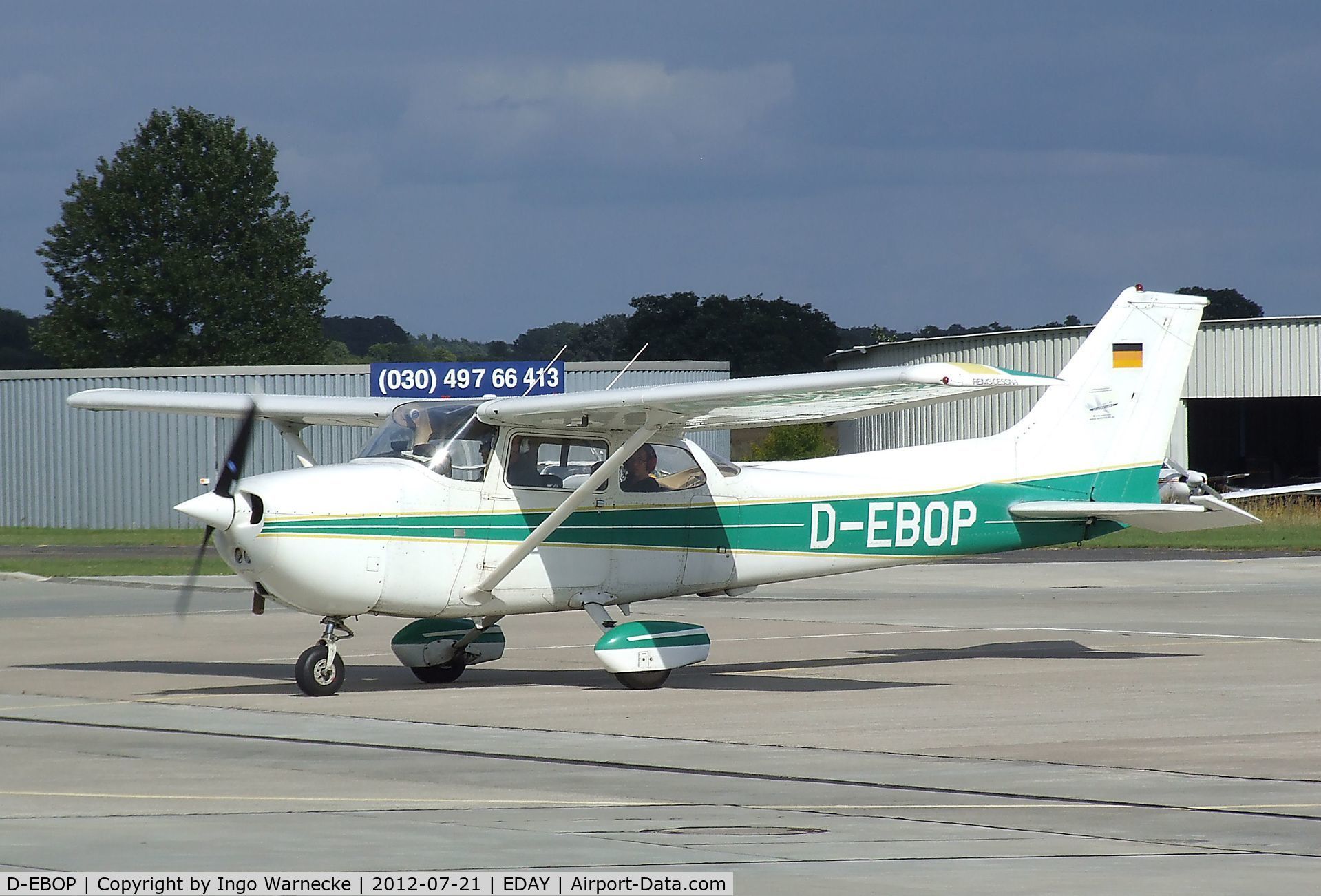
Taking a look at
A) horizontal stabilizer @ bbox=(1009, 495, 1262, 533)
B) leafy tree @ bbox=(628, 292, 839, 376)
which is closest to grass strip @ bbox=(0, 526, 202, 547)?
horizontal stabilizer @ bbox=(1009, 495, 1262, 533)

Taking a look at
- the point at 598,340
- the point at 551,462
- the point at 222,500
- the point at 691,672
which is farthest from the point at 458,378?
the point at 598,340

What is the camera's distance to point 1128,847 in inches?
268

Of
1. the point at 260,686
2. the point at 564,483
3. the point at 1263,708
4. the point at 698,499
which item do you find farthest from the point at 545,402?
the point at 1263,708

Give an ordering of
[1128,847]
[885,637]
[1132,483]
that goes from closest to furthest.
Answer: [1128,847], [1132,483], [885,637]

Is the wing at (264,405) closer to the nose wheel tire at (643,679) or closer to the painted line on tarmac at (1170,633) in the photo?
the nose wheel tire at (643,679)

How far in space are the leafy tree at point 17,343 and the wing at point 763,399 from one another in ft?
203

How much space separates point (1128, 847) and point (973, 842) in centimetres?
64

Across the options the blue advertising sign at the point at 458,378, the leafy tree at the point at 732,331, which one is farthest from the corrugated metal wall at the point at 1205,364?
the leafy tree at the point at 732,331

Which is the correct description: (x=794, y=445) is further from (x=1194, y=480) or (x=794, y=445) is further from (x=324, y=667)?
(x=324, y=667)

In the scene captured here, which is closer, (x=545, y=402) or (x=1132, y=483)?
(x=545, y=402)

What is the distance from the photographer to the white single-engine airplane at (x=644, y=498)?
12266 millimetres

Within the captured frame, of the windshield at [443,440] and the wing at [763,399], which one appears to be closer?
the wing at [763,399]

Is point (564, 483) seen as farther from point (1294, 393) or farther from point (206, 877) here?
point (1294, 393)

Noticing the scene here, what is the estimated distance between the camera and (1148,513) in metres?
14.6
